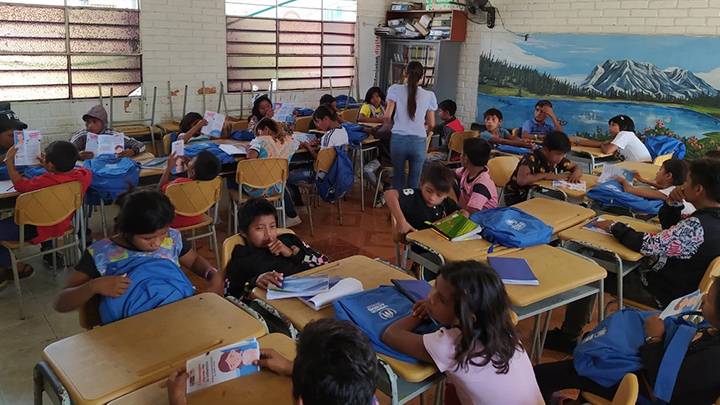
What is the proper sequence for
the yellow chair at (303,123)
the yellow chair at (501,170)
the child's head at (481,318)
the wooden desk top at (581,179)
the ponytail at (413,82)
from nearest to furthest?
the child's head at (481,318) → the wooden desk top at (581,179) → the yellow chair at (501,170) → the ponytail at (413,82) → the yellow chair at (303,123)

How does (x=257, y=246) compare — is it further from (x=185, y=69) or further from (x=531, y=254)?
(x=185, y=69)

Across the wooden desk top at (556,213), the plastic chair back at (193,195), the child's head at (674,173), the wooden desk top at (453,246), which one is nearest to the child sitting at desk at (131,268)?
the wooden desk top at (453,246)

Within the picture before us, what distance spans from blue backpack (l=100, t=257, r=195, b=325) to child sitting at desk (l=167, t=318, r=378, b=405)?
3.11 feet

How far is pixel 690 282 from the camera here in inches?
105

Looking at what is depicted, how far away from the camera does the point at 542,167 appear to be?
4223 mm

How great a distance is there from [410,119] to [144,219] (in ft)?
10.7

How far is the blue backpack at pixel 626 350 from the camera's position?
5.80ft

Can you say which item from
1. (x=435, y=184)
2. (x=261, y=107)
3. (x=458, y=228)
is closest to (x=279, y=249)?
(x=458, y=228)

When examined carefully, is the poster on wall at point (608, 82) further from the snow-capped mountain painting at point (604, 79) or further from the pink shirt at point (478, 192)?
the pink shirt at point (478, 192)

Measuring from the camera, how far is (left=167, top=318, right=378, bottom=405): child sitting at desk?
1133mm

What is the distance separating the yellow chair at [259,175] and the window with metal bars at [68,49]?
257 cm

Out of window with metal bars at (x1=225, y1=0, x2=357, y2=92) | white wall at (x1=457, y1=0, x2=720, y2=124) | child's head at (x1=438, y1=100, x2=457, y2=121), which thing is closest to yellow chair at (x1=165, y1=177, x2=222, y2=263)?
child's head at (x1=438, y1=100, x2=457, y2=121)

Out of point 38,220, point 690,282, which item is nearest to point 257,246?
point 38,220

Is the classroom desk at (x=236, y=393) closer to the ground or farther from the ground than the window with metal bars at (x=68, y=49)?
closer to the ground
